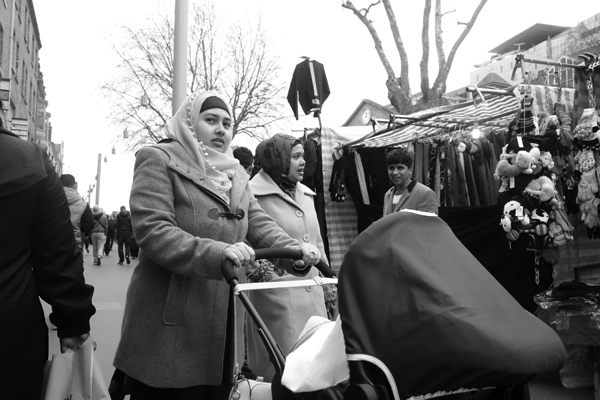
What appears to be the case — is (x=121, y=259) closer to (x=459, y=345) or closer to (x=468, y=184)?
(x=468, y=184)

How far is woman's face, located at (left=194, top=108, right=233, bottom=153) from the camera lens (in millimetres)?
2665

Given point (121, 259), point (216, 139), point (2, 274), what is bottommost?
point (121, 259)

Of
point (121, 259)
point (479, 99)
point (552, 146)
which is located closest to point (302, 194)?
point (552, 146)

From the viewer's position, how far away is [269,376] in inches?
121

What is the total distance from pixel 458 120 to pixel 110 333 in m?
5.12

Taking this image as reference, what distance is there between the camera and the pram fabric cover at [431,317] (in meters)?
1.39

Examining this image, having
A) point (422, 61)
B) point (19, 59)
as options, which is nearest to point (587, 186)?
point (422, 61)

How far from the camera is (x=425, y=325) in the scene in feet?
4.78

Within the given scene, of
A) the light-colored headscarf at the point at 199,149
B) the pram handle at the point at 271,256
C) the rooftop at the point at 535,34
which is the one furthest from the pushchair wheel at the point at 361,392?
the rooftop at the point at 535,34

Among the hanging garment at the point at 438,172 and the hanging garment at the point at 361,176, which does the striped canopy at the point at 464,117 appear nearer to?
the hanging garment at the point at 361,176

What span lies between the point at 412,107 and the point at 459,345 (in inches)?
645

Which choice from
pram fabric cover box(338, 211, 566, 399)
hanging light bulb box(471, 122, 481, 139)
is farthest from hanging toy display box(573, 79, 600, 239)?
pram fabric cover box(338, 211, 566, 399)

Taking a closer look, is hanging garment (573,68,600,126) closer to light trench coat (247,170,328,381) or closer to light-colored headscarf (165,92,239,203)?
light trench coat (247,170,328,381)

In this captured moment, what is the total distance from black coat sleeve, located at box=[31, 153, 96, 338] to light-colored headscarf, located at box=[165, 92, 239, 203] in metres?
0.60
